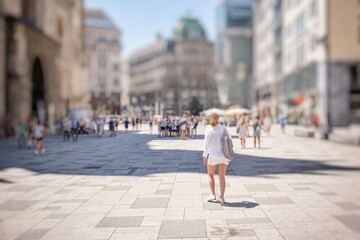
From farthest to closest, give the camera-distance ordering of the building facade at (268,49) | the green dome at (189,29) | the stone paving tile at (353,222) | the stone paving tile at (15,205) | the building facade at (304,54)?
the building facade at (268,49)
the stone paving tile at (15,205)
the green dome at (189,29)
the building facade at (304,54)
the stone paving tile at (353,222)

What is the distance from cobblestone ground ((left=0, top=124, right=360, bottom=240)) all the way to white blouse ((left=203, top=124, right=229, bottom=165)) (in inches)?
8.9

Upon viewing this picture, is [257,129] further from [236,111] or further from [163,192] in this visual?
[163,192]

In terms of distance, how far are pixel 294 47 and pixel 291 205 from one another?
67573 millimetres

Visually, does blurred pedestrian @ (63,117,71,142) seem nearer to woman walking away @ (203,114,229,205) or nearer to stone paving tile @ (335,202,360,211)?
woman walking away @ (203,114,229,205)

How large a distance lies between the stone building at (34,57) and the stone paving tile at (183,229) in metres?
28.0

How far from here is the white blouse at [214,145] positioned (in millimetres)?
7646

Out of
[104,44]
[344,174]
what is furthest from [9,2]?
[344,174]

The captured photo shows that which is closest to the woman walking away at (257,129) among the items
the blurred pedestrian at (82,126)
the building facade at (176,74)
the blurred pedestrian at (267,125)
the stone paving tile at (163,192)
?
the blurred pedestrian at (267,125)

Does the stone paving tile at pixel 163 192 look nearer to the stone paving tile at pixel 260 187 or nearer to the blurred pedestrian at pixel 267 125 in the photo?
the stone paving tile at pixel 260 187

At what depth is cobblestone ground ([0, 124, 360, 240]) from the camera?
7.00 metres

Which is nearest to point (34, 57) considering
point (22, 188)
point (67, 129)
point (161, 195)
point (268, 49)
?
point (22, 188)

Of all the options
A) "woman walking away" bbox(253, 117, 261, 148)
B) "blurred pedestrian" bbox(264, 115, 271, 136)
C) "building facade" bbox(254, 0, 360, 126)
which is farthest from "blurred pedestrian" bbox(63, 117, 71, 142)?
"building facade" bbox(254, 0, 360, 126)

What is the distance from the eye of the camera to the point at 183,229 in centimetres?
720

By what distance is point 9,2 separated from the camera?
40125 mm
